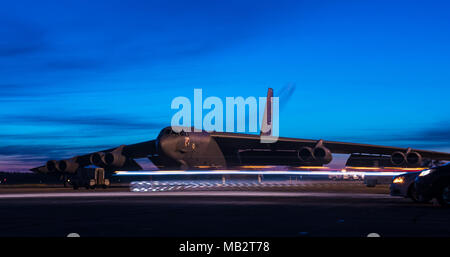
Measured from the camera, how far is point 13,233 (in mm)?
9102

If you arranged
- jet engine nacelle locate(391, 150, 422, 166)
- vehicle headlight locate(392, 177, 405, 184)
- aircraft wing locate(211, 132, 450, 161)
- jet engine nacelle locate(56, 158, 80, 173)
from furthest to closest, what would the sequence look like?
jet engine nacelle locate(56, 158, 80, 173)
aircraft wing locate(211, 132, 450, 161)
jet engine nacelle locate(391, 150, 422, 166)
vehicle headlight locate(392, 177, 405, 184)

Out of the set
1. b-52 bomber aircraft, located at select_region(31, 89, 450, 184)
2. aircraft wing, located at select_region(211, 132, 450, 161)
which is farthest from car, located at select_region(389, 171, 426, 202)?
aircraft wing, located at select_region(211, 132, 450, 161)

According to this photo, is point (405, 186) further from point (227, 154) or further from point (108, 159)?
point (108, 159)

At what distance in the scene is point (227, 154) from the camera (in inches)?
1617

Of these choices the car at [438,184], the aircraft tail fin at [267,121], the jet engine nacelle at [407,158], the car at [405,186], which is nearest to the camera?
the car at [438,184]

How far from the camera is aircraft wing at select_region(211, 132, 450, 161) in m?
36.6

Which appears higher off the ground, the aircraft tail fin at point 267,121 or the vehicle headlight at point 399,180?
the aircraft tail fin at point 267,121

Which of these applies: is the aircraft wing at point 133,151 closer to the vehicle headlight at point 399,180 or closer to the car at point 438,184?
the vehicle headlight at point 399,180

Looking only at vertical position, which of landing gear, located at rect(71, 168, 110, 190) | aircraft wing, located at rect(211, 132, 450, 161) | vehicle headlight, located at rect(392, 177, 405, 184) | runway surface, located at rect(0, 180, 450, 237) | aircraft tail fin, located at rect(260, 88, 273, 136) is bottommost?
landing gear, located at rect(71, 168, 110, 190)

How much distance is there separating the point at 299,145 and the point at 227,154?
530 cm

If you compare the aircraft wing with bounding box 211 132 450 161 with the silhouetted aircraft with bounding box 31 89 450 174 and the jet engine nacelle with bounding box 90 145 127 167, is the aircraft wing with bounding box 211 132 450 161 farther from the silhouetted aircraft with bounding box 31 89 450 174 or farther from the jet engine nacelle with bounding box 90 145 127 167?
the jet engine nacelle with bounding box 90 145 127 167

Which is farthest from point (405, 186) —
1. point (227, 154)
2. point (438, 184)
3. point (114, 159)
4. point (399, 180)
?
point (114, 159)

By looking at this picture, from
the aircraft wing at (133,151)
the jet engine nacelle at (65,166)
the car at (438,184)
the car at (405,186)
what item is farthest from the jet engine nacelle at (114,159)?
the car at (438,184)

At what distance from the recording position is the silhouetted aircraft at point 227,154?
34969 millimetres
